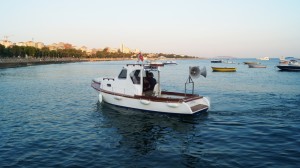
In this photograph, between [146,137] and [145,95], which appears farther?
[145,95]

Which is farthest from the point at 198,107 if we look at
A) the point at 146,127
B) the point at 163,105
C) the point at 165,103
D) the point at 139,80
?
the point at 139,80

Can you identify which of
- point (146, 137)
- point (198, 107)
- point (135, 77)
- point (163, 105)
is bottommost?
point (146, 137)

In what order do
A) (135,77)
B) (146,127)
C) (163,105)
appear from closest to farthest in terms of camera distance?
(146,127) < (163,105) < (135,77)

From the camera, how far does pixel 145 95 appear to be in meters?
21.4

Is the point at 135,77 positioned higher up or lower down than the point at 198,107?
higher up

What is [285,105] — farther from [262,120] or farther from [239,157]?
[239,157]

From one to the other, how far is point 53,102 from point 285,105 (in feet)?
69.3

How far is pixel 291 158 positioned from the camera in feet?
39.4

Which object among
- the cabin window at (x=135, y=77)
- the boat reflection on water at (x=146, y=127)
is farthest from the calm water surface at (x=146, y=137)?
the cabin window at (x=135, y=77)

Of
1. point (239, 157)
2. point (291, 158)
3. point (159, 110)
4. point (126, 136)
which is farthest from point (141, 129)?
point (291, 158)

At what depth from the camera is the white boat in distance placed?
18.9 meters

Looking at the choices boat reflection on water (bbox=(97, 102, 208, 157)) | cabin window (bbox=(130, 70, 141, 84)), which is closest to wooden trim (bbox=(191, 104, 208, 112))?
boat reflection on water (bbox=(97, 102, 208, 157))

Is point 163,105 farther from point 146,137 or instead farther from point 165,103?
point 146,137

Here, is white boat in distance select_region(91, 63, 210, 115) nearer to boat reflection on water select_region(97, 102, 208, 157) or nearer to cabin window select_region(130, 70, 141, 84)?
cabin window select_region(130, 70, 141, 84)
